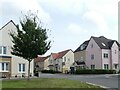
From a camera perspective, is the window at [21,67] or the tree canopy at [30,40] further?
the window at [21,67]

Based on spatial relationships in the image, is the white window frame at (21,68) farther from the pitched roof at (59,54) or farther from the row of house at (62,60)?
the pitched roof at (59,54)

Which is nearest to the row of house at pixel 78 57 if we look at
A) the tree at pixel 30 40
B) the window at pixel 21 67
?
the window at pixel 21 67

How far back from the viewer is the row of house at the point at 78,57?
45594mm

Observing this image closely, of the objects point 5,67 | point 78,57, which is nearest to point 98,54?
point 78,57

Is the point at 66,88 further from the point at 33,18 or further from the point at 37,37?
the point at 33,18

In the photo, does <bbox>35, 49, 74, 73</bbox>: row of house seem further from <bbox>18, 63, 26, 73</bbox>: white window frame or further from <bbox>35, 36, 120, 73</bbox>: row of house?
<bbox>18, 63, 26, 73</bbox>: white window frame

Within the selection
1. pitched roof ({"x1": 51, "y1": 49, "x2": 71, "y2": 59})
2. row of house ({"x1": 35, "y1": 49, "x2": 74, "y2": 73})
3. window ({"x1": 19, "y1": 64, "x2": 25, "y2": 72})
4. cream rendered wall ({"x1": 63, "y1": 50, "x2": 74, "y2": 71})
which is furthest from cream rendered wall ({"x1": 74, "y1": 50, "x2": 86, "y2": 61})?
window ({"x1": 19, "y1": 64, "x2": 25, "y2": 72})

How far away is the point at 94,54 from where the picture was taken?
236 feet

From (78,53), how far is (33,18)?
51.8m

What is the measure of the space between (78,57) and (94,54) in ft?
33.7

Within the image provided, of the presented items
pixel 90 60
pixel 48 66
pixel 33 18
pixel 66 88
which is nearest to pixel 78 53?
pixel 90 60

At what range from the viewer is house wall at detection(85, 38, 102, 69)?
7000 cm

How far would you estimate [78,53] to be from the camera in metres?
81.4

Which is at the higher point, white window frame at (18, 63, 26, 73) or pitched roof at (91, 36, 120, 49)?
pitched roof at (91, 36, 120, 49)
